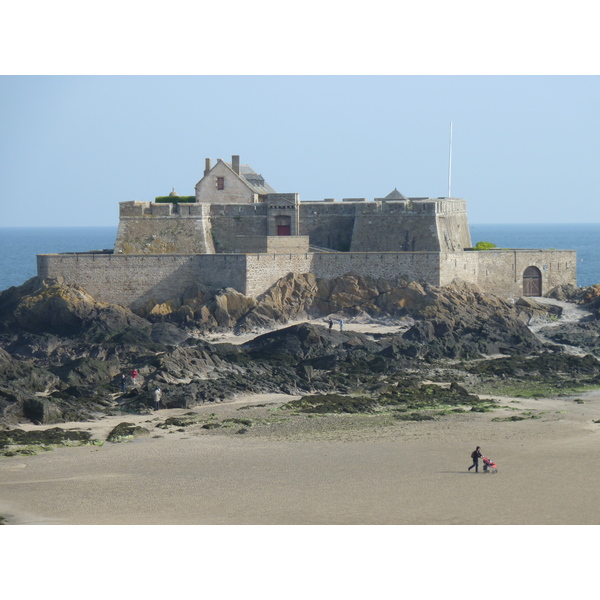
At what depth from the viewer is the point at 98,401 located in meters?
27.5

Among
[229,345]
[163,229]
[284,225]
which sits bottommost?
[229,345]

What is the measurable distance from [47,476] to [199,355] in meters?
11.1

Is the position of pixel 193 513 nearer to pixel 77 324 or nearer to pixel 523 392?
pixel 523 392

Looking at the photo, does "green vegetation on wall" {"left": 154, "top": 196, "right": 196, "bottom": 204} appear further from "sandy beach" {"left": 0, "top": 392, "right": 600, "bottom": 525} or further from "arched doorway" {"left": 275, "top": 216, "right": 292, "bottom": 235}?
"sandy beach" {"left": 0, "top": 392, "right": 600, "bottom": 525}

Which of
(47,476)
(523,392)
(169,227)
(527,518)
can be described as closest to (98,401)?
(47,476)

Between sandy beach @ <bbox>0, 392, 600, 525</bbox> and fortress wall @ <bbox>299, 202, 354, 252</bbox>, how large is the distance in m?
18.4

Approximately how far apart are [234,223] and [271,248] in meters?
2.79

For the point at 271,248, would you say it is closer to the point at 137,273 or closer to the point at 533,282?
the point at 137,273

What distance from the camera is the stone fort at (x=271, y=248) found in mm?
40500

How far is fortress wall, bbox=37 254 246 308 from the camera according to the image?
40.4 m

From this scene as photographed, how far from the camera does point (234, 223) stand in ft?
143

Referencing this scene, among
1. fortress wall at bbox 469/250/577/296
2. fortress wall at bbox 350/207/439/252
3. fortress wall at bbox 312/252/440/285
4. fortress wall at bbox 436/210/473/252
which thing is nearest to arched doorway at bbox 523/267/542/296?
fortress wall at bbox 469/250/577/296

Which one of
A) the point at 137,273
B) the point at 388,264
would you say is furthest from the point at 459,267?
the point at 137,273

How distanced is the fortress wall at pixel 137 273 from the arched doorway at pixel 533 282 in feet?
38.6
